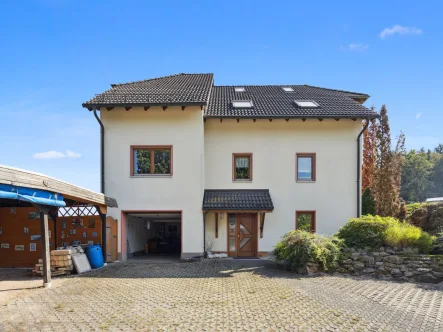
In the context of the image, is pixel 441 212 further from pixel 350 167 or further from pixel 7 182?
pixel 7 182

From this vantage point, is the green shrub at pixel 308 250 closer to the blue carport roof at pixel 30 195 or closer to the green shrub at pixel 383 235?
the green shrub at pixel 383 235

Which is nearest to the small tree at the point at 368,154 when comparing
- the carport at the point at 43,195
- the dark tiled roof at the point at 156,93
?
the dark tiled roof at the point at 156,93

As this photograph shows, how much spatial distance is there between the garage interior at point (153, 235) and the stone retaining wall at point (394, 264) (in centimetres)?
690

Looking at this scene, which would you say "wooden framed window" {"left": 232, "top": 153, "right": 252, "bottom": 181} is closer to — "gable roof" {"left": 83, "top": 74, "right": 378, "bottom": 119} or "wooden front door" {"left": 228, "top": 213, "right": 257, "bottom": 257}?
"wooden front door" {"left": 228, "top": 213, "right": 257, "bottom": 257}

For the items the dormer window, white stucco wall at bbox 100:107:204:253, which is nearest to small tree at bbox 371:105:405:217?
the dormer window

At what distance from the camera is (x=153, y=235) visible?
69.3 feet

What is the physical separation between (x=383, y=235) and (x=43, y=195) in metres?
10.4

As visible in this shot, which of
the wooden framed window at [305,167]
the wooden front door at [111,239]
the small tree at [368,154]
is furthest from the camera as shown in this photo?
the small tree at [368,154]

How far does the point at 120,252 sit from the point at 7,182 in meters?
7.64

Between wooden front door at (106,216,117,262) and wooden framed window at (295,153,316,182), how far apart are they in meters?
7.83

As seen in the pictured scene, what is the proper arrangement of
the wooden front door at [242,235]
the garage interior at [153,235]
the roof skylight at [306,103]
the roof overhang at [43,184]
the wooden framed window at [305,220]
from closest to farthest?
the roof overhang at [43,184] < the wooden front door at [242,235] < the wooden framed window at [305,220] < the roof skylight at [306,103] < the garage interior at [153,235]

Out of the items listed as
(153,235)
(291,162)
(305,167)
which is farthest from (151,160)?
(153,235)

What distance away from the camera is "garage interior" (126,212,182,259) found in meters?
16.5

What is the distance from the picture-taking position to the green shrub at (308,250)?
11609 mm
